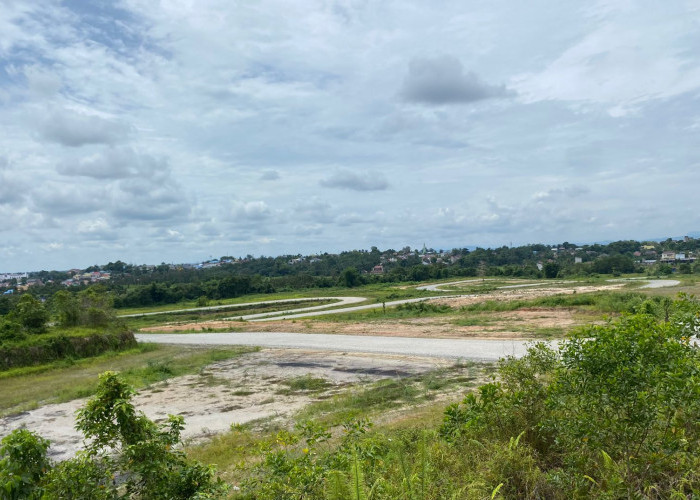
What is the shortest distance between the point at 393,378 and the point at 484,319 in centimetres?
1741

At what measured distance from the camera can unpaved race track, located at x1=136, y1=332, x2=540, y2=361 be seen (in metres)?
18.5

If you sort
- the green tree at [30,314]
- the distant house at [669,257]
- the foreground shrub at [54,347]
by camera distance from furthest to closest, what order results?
the distant house at [669,257] → the green tree at [30,314] → the foreground shrub at [54,347]

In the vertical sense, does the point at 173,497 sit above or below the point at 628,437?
below

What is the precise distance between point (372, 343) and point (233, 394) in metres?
10.2

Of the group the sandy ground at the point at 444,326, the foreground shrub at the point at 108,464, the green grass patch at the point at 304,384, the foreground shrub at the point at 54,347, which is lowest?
the sandy ground at the point at 444,326

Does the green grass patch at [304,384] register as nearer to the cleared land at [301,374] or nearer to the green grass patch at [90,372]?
the cleared land at [301,374]

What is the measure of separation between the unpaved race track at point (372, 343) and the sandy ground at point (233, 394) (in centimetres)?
142

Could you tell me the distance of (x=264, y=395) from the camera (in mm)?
14812

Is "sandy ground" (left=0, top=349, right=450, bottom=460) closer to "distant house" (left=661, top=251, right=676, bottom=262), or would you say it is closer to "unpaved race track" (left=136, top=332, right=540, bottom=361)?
"unpaved race track" (left=136, top=332, right=540, bottom=361)

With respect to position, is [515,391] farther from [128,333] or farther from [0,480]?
[128,333]

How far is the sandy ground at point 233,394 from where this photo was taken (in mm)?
12188

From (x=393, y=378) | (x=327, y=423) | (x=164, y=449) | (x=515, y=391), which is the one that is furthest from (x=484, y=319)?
(x=164, y=449)

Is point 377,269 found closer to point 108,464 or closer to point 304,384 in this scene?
point 304,384

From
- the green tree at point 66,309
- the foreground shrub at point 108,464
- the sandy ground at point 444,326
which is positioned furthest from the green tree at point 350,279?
the foreground shrub at point 108,464
